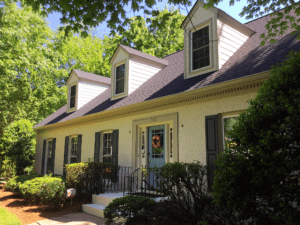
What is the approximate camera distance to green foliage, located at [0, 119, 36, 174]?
49.2 feet

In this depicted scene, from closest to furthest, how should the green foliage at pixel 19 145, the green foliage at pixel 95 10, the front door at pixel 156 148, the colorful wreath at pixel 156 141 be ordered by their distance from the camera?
the green foliage at pixel 95 10 → the front door at pixel 156 148 → the colorful wreath at pixel 156 141 → the green foliage at pixel 19 145

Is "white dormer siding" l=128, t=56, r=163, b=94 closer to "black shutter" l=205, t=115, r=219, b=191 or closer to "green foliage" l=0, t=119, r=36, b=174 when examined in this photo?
"black shutter" l=205, t=115, r=219, b=191

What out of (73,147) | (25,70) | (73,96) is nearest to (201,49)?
(73,147)

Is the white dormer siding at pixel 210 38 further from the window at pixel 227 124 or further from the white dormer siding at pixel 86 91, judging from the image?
the white dormer siding at pixel 86 91

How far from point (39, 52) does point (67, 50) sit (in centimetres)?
568

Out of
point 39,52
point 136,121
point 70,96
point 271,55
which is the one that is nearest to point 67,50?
point 39,52

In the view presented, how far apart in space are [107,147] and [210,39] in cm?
613

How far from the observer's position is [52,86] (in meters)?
20.2

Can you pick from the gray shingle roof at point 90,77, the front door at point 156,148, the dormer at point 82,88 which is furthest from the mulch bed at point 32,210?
the gray shingle roof at point 90,77

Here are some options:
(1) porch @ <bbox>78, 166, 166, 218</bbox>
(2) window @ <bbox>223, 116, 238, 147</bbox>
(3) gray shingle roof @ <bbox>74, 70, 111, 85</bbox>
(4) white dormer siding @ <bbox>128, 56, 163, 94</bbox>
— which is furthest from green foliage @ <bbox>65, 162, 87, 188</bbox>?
(3) gray shingle roof @ <bbox>74, 70, 111, 85</bbox>

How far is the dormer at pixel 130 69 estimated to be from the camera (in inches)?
406

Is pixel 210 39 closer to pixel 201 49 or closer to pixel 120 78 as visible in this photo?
pixel 201 49

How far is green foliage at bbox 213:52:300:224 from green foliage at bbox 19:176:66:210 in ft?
21.4

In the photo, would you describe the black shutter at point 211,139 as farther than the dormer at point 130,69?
No
